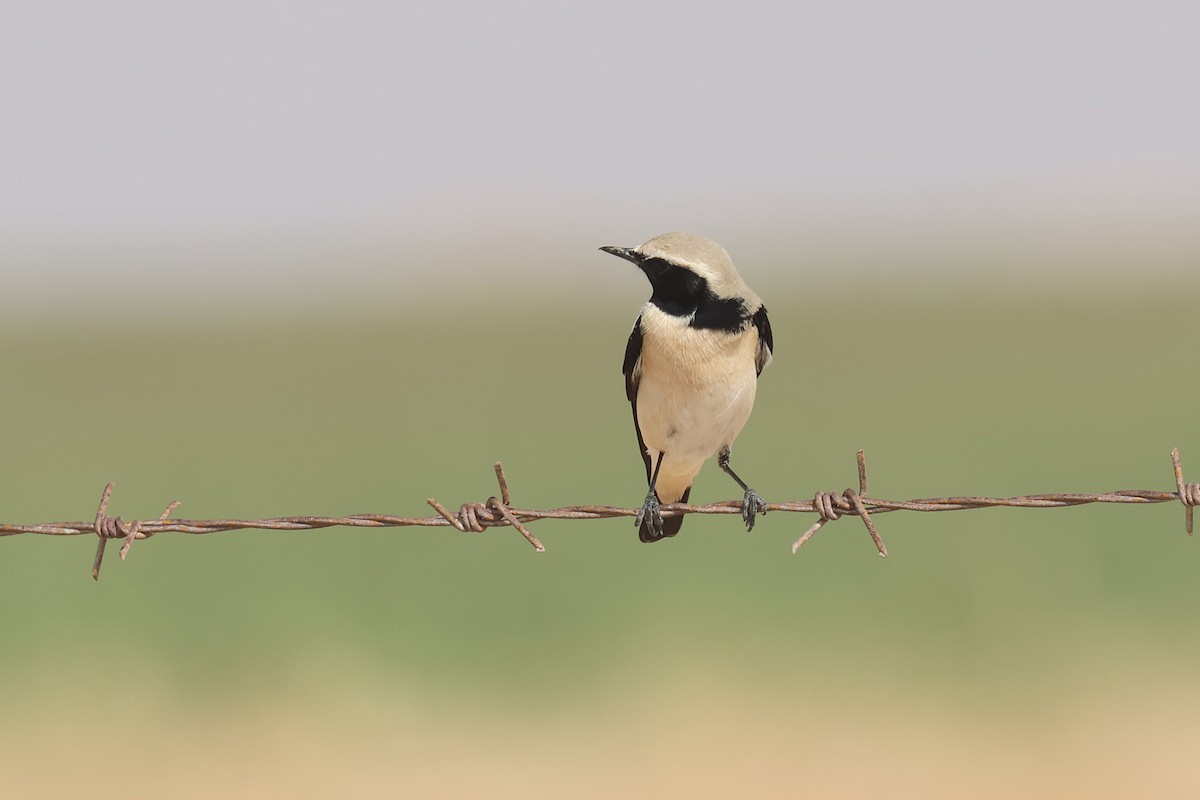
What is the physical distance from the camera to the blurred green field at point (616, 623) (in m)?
11.7

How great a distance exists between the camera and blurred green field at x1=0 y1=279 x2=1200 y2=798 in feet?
38.3

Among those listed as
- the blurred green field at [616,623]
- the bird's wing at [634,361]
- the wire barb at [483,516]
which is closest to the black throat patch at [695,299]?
the bird's wing at [634,361]

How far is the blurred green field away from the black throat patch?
517 centimetres

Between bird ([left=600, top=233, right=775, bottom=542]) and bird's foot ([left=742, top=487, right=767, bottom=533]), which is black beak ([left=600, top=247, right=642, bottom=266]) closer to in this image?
bird ([left=600, top=233, right=775, bottom=542])

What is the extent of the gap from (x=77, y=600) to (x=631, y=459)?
8.19 m

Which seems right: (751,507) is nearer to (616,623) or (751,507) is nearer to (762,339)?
(762,339)

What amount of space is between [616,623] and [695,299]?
8.94 m

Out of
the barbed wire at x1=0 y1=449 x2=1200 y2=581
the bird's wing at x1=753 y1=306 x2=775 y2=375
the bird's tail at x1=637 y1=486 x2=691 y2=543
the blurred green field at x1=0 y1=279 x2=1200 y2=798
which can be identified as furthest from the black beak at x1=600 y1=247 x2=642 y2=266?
the blurred green field at x1=0 y1=279 x2=1200 y2=798

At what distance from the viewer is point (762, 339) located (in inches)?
261

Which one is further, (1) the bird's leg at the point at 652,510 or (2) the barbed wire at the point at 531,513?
(1) the bird's leg at the point at 652,510

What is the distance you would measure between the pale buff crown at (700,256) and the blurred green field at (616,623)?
529 centimetres

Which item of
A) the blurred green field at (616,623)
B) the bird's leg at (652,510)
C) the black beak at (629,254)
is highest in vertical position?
the black beak at (629,254)

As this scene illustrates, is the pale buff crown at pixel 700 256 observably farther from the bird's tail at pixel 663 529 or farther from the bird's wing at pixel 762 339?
the bird's tail at pixel 663 529

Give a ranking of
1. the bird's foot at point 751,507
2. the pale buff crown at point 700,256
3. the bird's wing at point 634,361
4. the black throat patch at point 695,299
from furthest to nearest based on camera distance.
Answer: the bird's wing at point 634,361 < the black throat patch at point 695,299 < the pale buff crown at point 700,256 < the bird's foot at point 751,507
